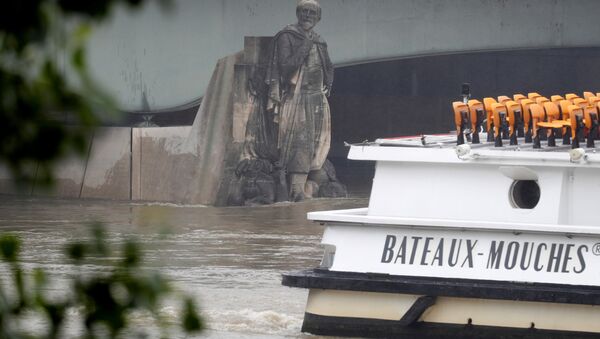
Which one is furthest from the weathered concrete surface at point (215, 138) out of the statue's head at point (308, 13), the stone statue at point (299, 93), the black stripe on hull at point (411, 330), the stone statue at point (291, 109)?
the black stripe on hull at point (411, 330)

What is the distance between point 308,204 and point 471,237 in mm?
17712

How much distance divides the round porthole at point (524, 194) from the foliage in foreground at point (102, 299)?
34.5 ft

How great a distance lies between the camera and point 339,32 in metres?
34.0

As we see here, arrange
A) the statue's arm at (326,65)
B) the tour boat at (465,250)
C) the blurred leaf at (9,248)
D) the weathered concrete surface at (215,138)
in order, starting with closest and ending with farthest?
the blurred leaf at (9,248)
the tour boat at (465,250)
the weathered concrete surface at (215,138)
the statue's arm at (326,65)

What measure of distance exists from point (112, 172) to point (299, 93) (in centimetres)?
443

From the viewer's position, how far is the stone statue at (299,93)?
103 feet

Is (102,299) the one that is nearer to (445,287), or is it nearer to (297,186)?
(445,287)

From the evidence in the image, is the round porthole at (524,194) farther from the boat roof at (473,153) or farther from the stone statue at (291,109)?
the stone statue at (291,109)

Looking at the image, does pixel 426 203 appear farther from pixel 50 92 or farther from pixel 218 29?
pixel 218 29

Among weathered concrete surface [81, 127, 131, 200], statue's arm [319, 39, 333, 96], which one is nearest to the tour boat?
statue's arm [319, 39, 333, 96]

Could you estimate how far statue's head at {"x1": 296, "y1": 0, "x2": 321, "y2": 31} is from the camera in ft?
103

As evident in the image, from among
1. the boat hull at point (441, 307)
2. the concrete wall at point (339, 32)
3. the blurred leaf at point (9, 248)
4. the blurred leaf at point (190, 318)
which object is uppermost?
the concrete wall at point (339, 32)

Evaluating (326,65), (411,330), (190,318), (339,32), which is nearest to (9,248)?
(190,318)

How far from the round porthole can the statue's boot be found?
57.6ft
